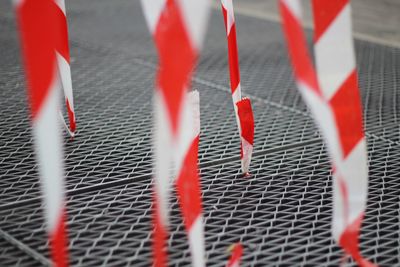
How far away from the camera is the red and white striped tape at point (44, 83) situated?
199 cm

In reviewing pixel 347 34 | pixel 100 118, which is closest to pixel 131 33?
pixel 100 118

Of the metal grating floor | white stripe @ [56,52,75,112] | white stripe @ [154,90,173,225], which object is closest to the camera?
white stripe @ [154,90,173,225]

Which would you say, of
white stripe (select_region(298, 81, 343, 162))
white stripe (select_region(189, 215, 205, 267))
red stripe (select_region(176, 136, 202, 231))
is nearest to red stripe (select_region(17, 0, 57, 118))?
red stripe (select_region(176, 136, 202, 231))

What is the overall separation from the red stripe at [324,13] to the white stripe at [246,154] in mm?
991

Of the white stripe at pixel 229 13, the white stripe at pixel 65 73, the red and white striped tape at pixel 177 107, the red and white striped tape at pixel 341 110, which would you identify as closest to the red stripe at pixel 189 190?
the red and white striped tape at pixel 177 107

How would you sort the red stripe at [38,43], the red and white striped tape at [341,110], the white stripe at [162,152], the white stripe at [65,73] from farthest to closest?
1. the white stripe at [65,73]
2. the red and white striped tape at [341,110]
3. the white stripe at [162,152]
4. the red stripe at [38,43]

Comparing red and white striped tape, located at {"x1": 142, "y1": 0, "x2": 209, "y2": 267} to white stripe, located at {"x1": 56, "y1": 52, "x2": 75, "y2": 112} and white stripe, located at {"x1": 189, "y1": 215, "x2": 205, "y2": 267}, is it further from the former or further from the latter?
white stripe, located at {"x1": 56, "y1": 52, "x2": 75, "y2": 112}

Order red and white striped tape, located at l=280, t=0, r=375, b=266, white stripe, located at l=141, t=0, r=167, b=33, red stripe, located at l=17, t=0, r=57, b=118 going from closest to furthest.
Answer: red stripe, located at l=17, t=0, r=57, b=118
red and white striped tape, located at l=280, t=0, r=375, b=266
white stripe, located at l=141, t=0, r=167, b=33

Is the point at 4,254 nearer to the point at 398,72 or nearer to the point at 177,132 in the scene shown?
the point at 177,132

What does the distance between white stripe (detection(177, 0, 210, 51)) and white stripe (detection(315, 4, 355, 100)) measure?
392 millimetres

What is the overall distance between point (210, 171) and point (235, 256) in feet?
2.94

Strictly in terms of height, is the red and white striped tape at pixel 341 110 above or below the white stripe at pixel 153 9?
below

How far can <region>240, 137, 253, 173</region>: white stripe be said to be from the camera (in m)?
3.22

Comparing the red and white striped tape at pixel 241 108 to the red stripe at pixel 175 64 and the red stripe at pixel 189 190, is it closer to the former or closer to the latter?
the red stripe at pixel 189 190
